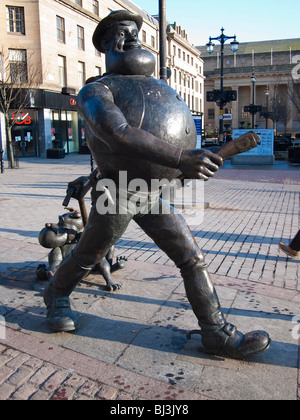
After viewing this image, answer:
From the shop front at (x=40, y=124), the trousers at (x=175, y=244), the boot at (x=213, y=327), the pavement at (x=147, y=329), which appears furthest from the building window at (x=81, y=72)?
the boot at (x=213, y=327)

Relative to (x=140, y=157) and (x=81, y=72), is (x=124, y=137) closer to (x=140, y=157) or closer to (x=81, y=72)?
(x=140, y=157)

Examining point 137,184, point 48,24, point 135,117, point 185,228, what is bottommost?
point 185,228

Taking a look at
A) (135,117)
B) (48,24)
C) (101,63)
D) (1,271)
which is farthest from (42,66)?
(135,117)

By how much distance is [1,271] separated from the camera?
4.32 metres

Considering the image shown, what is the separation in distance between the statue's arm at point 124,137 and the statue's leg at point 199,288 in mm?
590

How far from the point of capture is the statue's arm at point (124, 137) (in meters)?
2.19

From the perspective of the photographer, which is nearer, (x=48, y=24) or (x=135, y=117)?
(x=135, y=117)

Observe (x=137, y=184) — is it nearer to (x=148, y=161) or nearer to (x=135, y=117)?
(x=148, y=161)

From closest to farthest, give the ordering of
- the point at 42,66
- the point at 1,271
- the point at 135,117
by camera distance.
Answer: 1. the point at 135,117
2. the point at 1,271
3. the point at 42,66

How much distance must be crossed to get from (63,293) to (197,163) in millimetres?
1539

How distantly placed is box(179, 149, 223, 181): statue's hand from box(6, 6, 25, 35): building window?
88.9 feet

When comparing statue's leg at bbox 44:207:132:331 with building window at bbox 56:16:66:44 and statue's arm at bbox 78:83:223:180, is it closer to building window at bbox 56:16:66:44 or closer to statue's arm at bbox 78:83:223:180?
statue's arm at bbox 78:83:223:180

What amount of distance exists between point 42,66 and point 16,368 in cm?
2616
